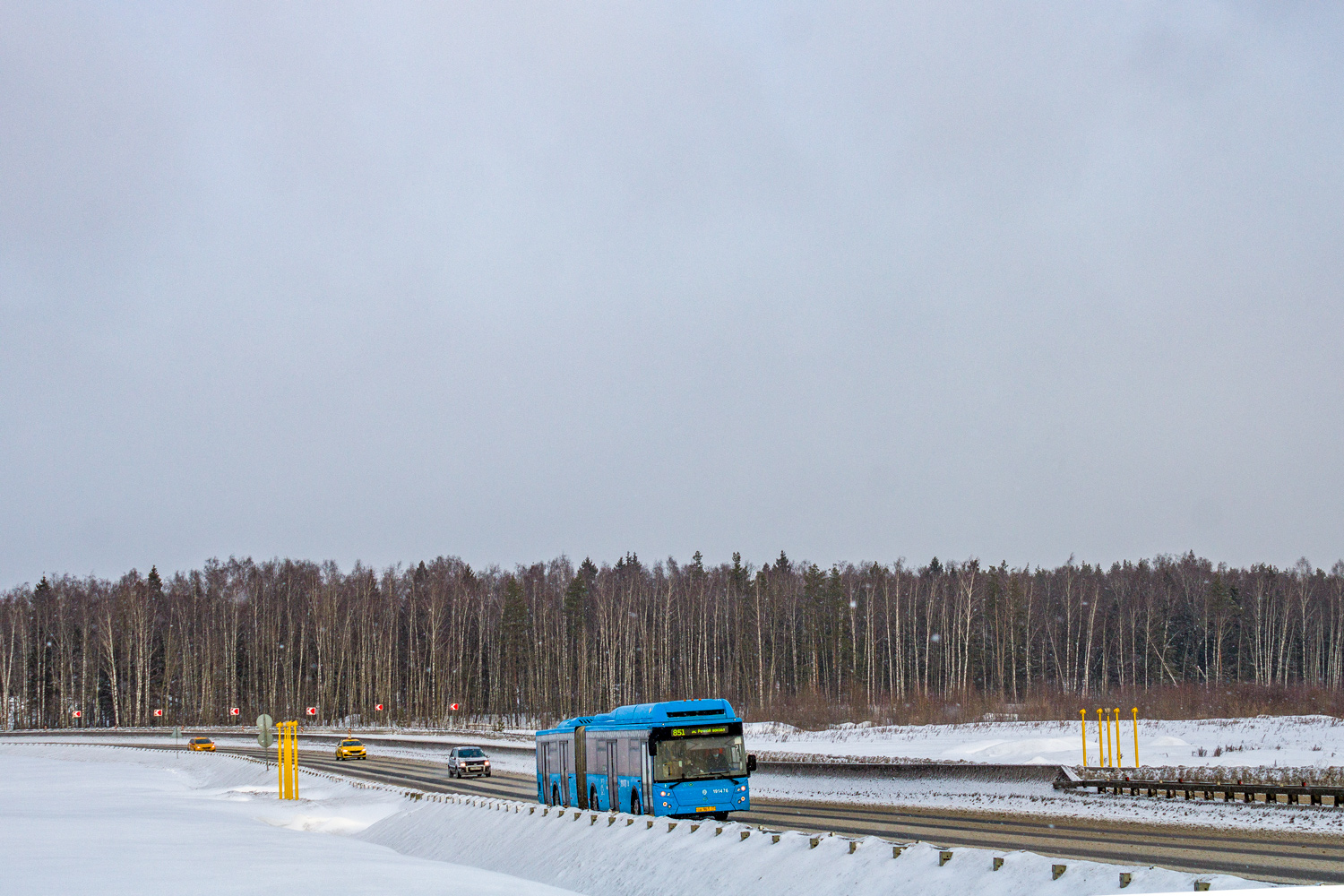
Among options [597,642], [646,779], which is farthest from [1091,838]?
[597,642]

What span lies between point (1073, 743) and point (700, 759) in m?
26.2

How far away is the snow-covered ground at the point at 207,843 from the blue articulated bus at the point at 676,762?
578 cm

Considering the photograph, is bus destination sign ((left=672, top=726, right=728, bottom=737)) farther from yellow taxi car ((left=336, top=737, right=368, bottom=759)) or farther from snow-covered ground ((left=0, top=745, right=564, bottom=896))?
yellow taxi car ((left=336, top=737, right=368, bottom=759))

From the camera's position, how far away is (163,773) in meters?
58.2

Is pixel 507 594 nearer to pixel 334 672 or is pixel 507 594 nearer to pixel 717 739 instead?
pixel 334 672

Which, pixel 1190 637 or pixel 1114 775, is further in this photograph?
pixel 1190 637

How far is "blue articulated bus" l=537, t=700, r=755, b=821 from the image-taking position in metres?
25.9

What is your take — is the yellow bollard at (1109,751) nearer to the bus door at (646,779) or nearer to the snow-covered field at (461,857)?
the bus door at (646,779)

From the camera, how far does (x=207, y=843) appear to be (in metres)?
21.2

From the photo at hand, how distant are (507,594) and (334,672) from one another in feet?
61.7

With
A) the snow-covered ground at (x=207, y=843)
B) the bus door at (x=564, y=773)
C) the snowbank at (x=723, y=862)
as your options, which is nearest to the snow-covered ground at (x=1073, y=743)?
the bus door at (x=564, y=773)

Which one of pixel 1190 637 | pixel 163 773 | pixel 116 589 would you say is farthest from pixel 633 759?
pixel 116 589

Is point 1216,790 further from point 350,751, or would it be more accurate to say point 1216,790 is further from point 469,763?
point 350,751

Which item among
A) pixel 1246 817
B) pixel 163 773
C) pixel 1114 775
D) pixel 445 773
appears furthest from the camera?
pixel 163 773
